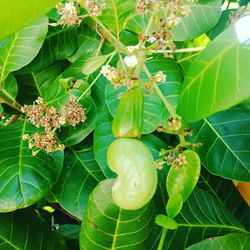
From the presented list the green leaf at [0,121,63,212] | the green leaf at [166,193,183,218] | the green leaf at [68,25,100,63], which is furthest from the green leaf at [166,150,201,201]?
the green leaf at [68,25,100,63]

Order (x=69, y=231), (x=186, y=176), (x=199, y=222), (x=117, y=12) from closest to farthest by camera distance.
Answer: (x=186, y=176)
(x=117, y=12)
(x=199, y=222)
(x=69, y=231)

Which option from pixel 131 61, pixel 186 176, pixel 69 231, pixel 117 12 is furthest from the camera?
pixel 69 231

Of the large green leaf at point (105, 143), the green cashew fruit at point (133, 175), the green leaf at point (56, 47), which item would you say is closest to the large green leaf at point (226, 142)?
the large green leaf at point (105, 143)

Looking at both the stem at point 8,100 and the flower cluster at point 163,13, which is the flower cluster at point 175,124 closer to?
the flower cluster at point 163,13

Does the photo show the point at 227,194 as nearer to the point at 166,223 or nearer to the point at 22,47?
the point at 166,223

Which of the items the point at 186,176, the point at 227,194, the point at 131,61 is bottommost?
the point at 227,194

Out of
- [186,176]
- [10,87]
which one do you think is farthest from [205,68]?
[10,87]

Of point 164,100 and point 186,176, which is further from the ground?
point 164,100

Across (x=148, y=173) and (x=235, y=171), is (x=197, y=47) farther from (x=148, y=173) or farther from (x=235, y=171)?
(x=148, y=173)
